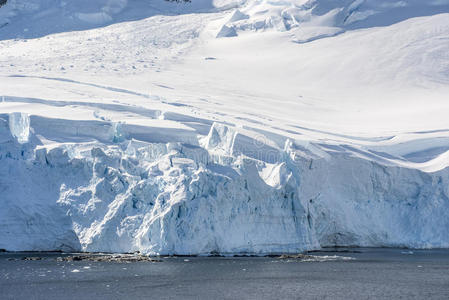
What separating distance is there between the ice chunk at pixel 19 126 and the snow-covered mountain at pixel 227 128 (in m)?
0.06

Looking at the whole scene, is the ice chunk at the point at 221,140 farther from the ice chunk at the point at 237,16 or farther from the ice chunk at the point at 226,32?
the ice chunk at the point at 237,16

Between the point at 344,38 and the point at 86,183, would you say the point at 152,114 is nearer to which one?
the point at 86,183

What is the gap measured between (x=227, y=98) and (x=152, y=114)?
9559 mm

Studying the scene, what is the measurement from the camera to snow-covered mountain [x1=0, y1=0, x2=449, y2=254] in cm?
2831

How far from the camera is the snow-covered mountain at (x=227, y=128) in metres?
28.3

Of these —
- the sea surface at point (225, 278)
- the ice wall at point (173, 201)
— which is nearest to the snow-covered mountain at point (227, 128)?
the ice wall at point (173, 201)

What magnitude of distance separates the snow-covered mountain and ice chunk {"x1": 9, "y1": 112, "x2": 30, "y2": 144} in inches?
2.4

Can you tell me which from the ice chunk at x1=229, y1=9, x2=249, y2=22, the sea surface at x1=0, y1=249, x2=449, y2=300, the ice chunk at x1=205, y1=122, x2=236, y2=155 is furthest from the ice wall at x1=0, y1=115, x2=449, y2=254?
the ice chunk at x1=229, y1=9, x2=249, y2=22

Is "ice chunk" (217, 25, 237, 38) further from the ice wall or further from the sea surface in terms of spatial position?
the sea surface

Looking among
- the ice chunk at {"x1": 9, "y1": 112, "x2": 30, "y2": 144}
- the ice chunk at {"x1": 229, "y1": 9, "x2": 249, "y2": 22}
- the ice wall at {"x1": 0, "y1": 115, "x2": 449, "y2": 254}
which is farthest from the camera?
the ice chunk at {"x1": 229, "y1": 9, "x2": 249, "y2": 22}

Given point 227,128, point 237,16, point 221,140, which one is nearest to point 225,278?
point 221,140

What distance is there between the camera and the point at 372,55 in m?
53.9

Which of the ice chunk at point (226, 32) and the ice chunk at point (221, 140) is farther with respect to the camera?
the ice chunk at point (226, 32)

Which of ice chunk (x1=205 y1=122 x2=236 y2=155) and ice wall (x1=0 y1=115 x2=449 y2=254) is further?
ice chunk (x1=205 y1=122 x2=236 y2=155)
